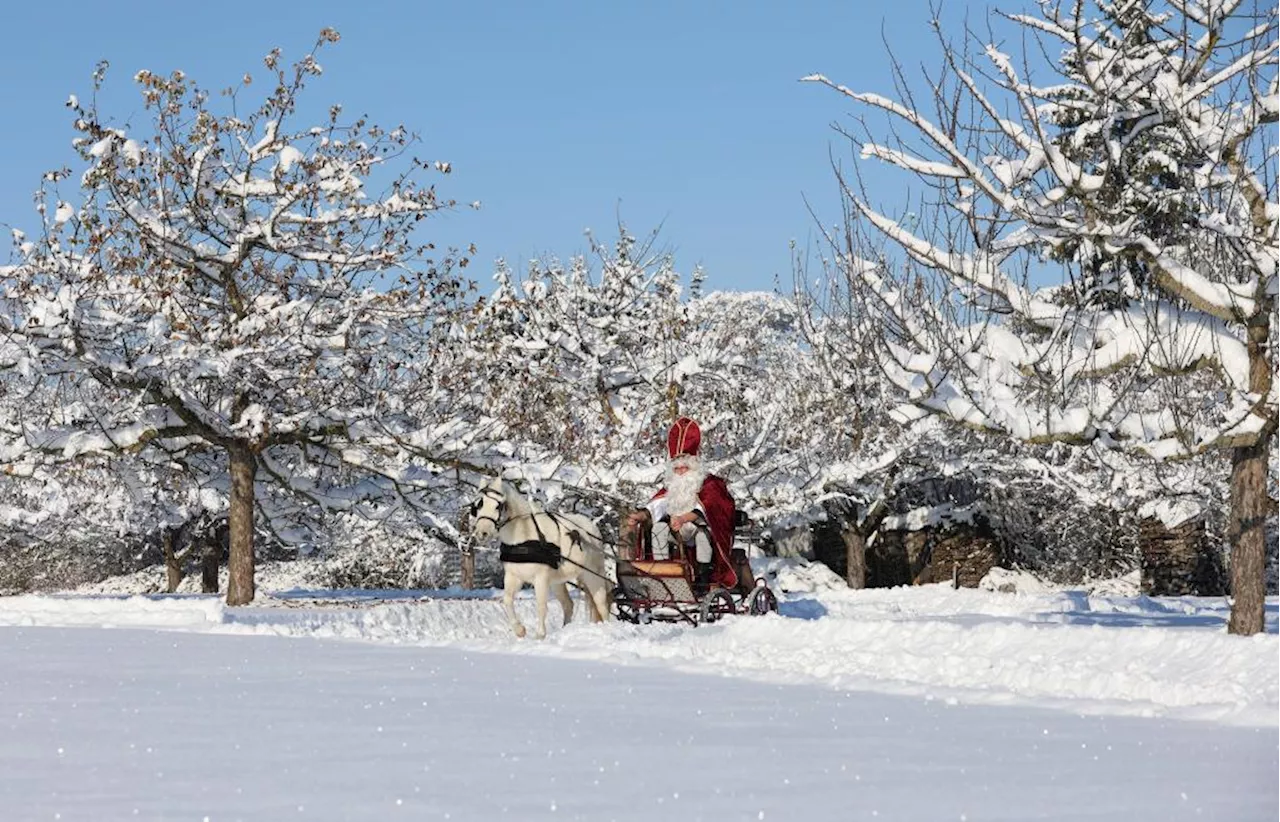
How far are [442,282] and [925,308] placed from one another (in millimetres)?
8636

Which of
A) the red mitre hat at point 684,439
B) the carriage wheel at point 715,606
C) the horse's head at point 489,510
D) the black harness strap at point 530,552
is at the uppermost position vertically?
the red mitre hat at point 684,439

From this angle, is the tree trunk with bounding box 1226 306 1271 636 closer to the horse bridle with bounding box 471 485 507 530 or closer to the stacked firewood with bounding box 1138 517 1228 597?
the horse bridle with bounding box 471 485 507 530

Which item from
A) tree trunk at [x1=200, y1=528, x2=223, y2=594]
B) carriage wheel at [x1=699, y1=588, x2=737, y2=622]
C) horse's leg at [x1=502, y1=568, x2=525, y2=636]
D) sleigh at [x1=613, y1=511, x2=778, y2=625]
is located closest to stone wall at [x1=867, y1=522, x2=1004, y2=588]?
tree trunk at [x1=200, y1=528, x2=223, y2=594]

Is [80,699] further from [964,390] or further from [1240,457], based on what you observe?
[1240,457]

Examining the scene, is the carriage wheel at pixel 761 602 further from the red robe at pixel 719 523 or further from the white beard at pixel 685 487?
the white beard at pixel 685 487

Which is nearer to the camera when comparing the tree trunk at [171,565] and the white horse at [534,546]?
the white horse at [534,546]

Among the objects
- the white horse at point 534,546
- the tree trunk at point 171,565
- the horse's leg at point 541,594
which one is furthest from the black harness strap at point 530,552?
the tree trunk at point 171,565

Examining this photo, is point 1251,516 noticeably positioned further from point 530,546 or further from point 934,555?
point 934,555

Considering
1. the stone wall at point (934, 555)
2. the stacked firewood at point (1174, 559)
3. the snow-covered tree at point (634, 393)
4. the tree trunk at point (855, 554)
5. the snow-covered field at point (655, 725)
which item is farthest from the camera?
the stone wall at point (934, 555)

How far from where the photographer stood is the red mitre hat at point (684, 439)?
1714cm

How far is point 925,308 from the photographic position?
16016 mm

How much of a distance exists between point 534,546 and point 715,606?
2157mm

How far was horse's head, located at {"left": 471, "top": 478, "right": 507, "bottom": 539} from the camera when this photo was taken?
51.1ft

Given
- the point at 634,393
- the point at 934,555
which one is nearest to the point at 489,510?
the point at 634,393
